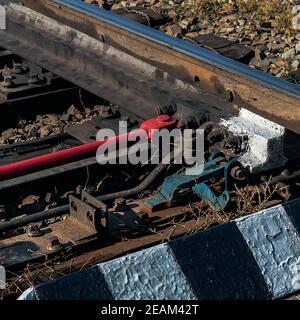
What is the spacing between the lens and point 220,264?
4.43 m

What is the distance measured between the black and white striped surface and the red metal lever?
0.95m

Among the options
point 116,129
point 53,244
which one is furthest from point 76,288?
point 116,129

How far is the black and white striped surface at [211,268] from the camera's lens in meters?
4.12

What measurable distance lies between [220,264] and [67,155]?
42.1 inches

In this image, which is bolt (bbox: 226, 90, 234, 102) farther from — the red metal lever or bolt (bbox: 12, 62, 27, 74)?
bolt (bbox: 12, 62, 27, 74)

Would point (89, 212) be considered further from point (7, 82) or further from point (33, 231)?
point (7, 82)

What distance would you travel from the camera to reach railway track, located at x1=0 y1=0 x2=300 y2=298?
4.67 meters

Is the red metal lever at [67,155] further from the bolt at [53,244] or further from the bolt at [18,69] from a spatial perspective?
the bolt at [18,69]

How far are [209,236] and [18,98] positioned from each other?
2.58m

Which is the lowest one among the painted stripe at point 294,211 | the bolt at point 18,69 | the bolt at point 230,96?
the bolt at point 18,69

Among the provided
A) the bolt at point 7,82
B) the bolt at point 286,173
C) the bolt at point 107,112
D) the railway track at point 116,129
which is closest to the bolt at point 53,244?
the railway track at point 116,129

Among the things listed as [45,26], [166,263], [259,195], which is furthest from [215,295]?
[45,26]

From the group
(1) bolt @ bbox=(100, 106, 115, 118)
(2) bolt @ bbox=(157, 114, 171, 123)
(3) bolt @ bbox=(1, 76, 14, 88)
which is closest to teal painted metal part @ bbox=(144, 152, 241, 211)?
(2) bolt @ bbox=(157, 114, 171, 123)
